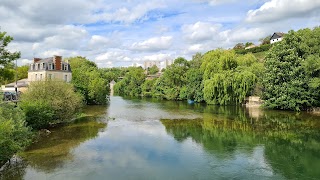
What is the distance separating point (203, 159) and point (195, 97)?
42.4 meters

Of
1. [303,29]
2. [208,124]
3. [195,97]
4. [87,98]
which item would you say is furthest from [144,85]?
[208,124]

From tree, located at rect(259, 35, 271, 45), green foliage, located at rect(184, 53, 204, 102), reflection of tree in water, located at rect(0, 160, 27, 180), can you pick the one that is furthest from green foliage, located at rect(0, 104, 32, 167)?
tree, located at rect(259, 35, 271, 45)

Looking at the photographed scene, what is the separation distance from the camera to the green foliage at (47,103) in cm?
2473

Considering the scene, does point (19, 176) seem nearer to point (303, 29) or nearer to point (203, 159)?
point (203, 159)

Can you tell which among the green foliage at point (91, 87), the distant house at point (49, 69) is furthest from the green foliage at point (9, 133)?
the green foliage at point (91, 87)

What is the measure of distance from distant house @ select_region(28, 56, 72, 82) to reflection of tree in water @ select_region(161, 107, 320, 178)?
2185 cm

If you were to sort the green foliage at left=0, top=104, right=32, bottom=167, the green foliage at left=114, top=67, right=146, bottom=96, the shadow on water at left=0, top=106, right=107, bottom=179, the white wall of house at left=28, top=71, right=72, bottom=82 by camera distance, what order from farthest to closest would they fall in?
the green foliage at left=114, top=67, right=146, bottom=96 < the white wall of house at left=28, top=71, right=72, bottom=82 < the shadow on water at left=0, top=106, right=107, bottom=179 < the green foliage at left=0, top=104, right=32, bottom=167

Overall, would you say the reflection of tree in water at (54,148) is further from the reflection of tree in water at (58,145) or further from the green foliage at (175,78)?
the green foliage at (175,78)

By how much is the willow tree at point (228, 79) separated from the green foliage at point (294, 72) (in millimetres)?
4950

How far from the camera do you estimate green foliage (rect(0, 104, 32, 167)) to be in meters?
14.8

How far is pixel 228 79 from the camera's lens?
1951 inches

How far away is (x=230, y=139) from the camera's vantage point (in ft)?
79.0

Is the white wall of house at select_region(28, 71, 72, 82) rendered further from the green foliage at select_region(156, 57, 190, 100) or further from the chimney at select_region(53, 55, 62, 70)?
the green foliage at select_region(156, 57, 190, 100)

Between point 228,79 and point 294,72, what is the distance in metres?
11.0
